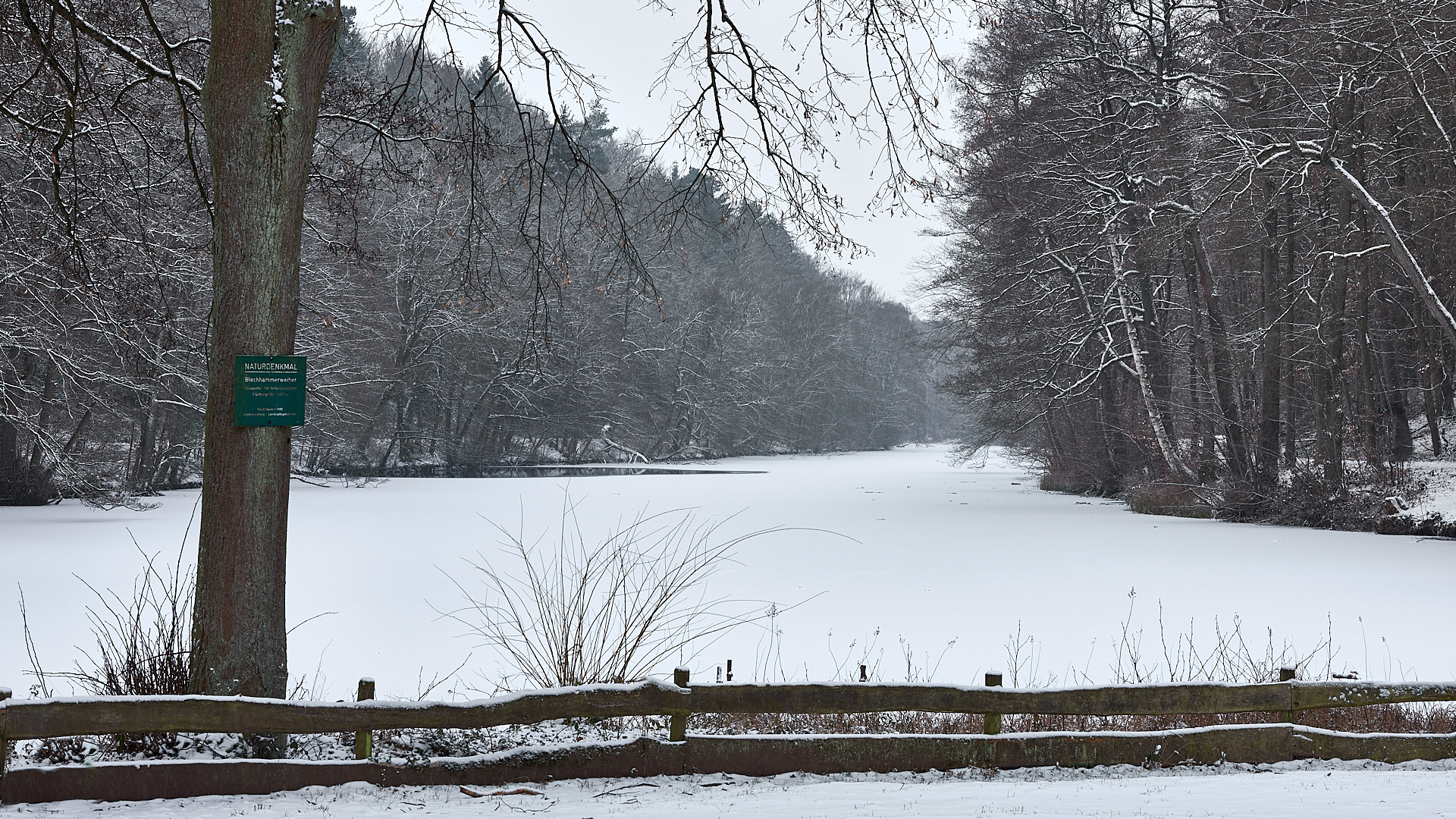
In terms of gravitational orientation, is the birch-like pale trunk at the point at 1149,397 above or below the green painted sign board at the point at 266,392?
above

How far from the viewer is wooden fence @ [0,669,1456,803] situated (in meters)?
4.08

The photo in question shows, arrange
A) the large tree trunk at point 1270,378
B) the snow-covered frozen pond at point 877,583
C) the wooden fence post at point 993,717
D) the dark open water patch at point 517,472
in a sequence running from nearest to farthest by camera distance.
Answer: the wooden fence post at point 993,717, the snow-covered frozen pond at point 877,583, the large tree trunk at point 1270,378, the dark open water patch at point 517,472

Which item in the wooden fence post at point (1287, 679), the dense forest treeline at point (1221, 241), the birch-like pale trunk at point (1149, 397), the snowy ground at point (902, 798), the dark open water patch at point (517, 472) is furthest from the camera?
the dark open water patch at point (517, 472)

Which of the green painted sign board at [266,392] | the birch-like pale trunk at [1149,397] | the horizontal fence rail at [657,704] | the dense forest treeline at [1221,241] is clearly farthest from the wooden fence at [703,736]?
the birch-like pale trunk at [1149,397]

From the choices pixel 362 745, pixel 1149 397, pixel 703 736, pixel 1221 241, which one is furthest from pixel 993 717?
pixel 1221 241

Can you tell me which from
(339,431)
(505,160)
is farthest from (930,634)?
(339,431)

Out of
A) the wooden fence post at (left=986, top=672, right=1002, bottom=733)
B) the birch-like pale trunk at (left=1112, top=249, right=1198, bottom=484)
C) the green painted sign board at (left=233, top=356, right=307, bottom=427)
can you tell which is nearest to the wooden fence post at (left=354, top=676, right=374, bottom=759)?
the green painted sign board at (left=233, top=356, right=307, bottom=427)

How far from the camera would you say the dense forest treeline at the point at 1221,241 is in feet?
52.3

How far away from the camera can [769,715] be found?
5547mm

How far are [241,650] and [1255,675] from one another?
16.9ft

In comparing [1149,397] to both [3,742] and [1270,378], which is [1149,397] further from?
[3,742]

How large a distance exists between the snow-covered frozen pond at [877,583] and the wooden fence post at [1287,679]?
1741 millimetres

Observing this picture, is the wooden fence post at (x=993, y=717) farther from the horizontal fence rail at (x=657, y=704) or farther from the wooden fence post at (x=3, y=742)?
the wooden fence post at (x=3, y=742)

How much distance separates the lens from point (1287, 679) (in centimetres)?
507
